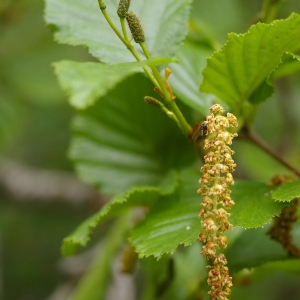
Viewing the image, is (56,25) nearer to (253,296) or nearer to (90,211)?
(90,211)

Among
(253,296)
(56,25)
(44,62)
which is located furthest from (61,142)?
(56,25)

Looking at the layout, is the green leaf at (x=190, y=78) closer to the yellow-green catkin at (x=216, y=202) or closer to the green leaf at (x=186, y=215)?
the green leaf at (x=186, y=215)

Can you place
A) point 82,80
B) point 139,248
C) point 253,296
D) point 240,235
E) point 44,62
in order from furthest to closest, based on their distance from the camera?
point 253,296
point 44,62
point 240,235
point 139,248
point 82,80

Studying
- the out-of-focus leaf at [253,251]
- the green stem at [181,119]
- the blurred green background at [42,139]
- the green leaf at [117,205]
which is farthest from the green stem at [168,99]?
the blurred green background at [42,139]

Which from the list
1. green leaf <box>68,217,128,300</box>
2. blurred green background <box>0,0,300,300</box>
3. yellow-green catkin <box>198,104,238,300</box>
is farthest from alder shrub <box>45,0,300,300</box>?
blurred green background <box>0,0,300,300</box>

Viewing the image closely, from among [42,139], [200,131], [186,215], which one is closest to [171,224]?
[186,215]

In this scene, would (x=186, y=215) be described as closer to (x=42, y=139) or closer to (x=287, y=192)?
(x=287, y=192)

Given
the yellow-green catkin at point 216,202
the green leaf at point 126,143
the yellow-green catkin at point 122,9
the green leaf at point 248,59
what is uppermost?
the green leaf at point 126,143
